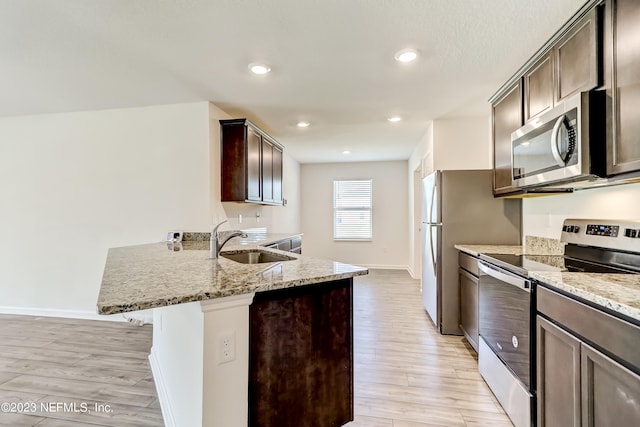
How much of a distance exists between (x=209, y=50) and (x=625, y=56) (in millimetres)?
2404

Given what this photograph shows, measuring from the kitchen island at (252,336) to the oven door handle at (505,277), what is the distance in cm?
98

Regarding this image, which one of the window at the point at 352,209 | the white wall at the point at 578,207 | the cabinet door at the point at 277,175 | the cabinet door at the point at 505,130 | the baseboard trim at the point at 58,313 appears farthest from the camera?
the window at the point at 352,209

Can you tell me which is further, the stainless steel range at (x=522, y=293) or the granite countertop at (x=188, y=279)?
the stainless steel range at (x=522, y=293)

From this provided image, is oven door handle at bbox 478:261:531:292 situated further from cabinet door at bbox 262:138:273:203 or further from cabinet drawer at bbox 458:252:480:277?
cabinet door at bbox 262:138:273:203

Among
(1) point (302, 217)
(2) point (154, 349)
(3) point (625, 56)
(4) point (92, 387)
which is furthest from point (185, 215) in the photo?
(1) point (302, 217)

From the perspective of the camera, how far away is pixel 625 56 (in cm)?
142

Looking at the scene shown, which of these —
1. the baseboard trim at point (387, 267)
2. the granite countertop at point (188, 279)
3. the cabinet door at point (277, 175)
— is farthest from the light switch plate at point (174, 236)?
the baseboard trim at point (387, 267)

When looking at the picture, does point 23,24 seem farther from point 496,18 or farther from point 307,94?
point 496,18

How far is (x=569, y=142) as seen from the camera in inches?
66.2

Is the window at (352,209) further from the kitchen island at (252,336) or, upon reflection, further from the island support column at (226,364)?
the island support column at (226,364)

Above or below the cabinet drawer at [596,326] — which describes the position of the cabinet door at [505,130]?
above

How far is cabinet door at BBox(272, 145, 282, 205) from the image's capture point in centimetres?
450

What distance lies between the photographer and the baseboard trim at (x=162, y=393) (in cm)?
171

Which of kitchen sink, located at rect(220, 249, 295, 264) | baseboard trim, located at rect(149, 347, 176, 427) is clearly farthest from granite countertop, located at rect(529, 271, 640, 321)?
baseboard trim, located at rect(149, 347, 176, 427)
